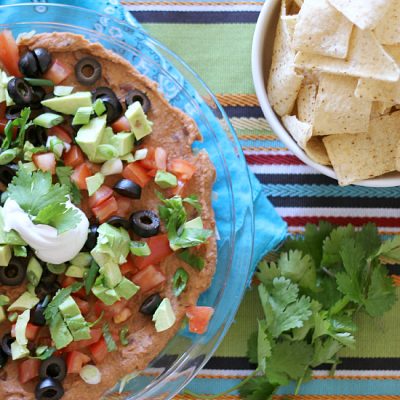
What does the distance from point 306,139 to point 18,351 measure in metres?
1.16

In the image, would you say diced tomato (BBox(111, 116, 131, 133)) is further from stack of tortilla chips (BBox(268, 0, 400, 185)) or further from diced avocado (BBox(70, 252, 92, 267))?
stack of tortilla chips (BBox(268, 0, 400, 185))

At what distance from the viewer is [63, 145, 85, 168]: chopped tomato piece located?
7.59 ft

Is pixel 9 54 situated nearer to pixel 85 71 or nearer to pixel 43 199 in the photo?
pixel 85 71

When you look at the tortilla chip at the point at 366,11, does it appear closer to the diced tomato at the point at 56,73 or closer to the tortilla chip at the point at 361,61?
the tortilla chip at the point at 361,61

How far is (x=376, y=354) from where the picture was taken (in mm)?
2814

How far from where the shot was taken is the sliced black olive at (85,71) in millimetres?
2373

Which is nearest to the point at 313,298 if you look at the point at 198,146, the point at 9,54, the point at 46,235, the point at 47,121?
the point at 198,146

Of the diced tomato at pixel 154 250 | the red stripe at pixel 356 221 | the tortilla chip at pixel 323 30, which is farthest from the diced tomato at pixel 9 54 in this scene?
the red stripe at pixel 356 221

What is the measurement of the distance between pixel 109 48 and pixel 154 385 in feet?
4.02

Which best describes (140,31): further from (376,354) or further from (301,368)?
(376,354)

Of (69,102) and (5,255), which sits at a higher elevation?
(69,102)

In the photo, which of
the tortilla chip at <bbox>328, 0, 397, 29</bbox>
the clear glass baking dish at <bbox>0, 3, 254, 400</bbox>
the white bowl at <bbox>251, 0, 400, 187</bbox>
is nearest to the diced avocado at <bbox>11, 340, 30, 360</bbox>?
the clear glass baking dish at <bbox>0, 3, 254, 400</bbox>

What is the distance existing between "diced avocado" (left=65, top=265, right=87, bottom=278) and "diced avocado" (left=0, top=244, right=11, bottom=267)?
0.19 meters

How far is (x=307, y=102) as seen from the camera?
8.16 feet
